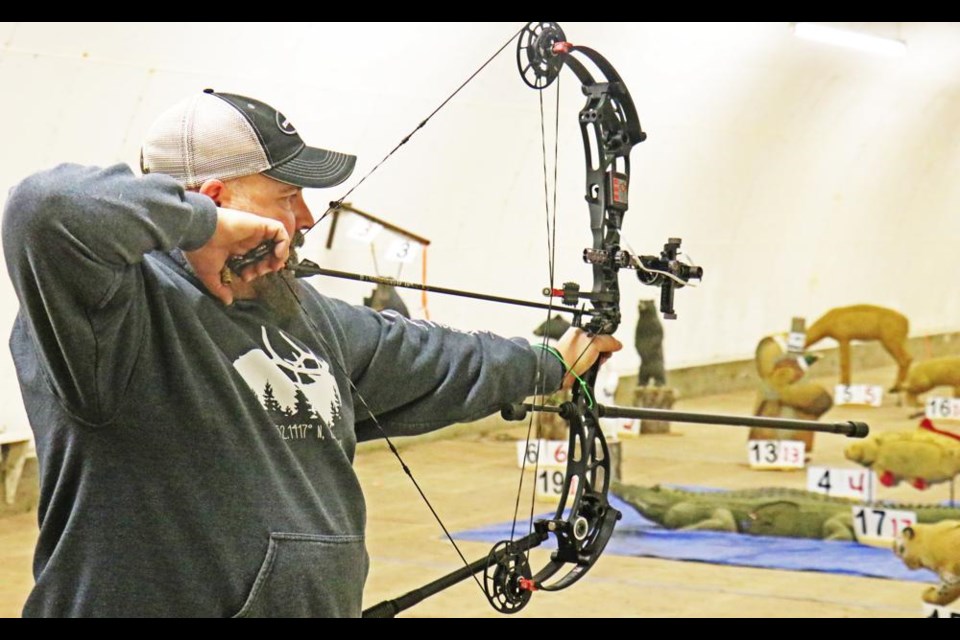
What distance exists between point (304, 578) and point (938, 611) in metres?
2.09

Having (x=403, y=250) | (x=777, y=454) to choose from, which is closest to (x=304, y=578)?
(x=403, y=250)

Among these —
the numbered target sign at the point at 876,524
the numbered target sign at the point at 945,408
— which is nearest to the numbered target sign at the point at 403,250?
the numbered target sign at the point at 876,524

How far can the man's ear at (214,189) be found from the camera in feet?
5.01

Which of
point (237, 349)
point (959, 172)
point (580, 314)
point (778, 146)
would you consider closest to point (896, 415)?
point (778, 146)

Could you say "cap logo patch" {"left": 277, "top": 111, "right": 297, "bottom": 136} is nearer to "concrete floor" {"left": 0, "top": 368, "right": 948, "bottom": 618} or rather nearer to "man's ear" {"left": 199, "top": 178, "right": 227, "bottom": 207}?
"man's ear" {"left": 199, "top": 178, "right": 227, "bottom": 207}

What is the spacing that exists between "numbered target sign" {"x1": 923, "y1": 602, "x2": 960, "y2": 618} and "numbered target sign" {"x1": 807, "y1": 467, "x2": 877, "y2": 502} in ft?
2.51

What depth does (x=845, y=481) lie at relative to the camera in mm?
4172

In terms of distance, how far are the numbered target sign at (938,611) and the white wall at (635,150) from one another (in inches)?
70.9

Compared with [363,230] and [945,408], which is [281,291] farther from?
[945,408]

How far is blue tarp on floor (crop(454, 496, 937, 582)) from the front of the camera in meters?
3.99

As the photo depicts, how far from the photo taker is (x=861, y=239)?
8109 mm
